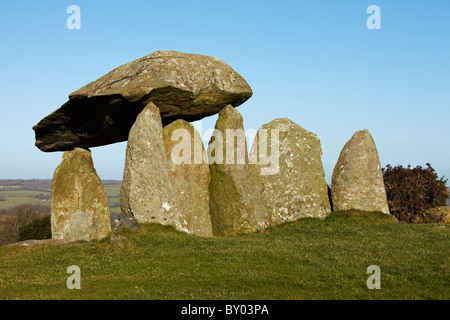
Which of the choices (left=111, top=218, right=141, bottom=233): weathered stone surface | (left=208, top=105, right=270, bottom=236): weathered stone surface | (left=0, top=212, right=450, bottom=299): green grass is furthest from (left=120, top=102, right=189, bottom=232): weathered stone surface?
(left=208, top=105, right=270, bottom=236): weathered stone surface

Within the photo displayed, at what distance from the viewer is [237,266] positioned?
12.4m

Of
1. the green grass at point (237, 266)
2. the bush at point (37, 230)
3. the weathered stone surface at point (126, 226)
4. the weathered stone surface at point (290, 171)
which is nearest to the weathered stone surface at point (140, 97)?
the weathered stone surface at point (290, 171)

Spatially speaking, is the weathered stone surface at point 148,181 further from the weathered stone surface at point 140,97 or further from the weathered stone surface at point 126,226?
the weathered stone surface at point 126,226

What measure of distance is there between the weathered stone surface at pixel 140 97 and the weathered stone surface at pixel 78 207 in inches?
84.7

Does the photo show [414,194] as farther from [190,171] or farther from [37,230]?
[37,230]

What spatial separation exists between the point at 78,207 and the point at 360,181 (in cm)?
1346

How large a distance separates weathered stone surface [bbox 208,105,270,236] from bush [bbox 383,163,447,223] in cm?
878

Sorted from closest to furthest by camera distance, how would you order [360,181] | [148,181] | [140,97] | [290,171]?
[148,181] < [140,97] < [360,181] < [290,171]

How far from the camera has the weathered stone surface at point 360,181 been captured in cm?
2305

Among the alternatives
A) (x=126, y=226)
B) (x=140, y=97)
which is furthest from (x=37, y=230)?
(x=126, y=226)

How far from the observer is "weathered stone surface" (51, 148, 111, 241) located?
19.7 metres

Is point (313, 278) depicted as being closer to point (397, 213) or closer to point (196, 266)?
point (196, 266)
